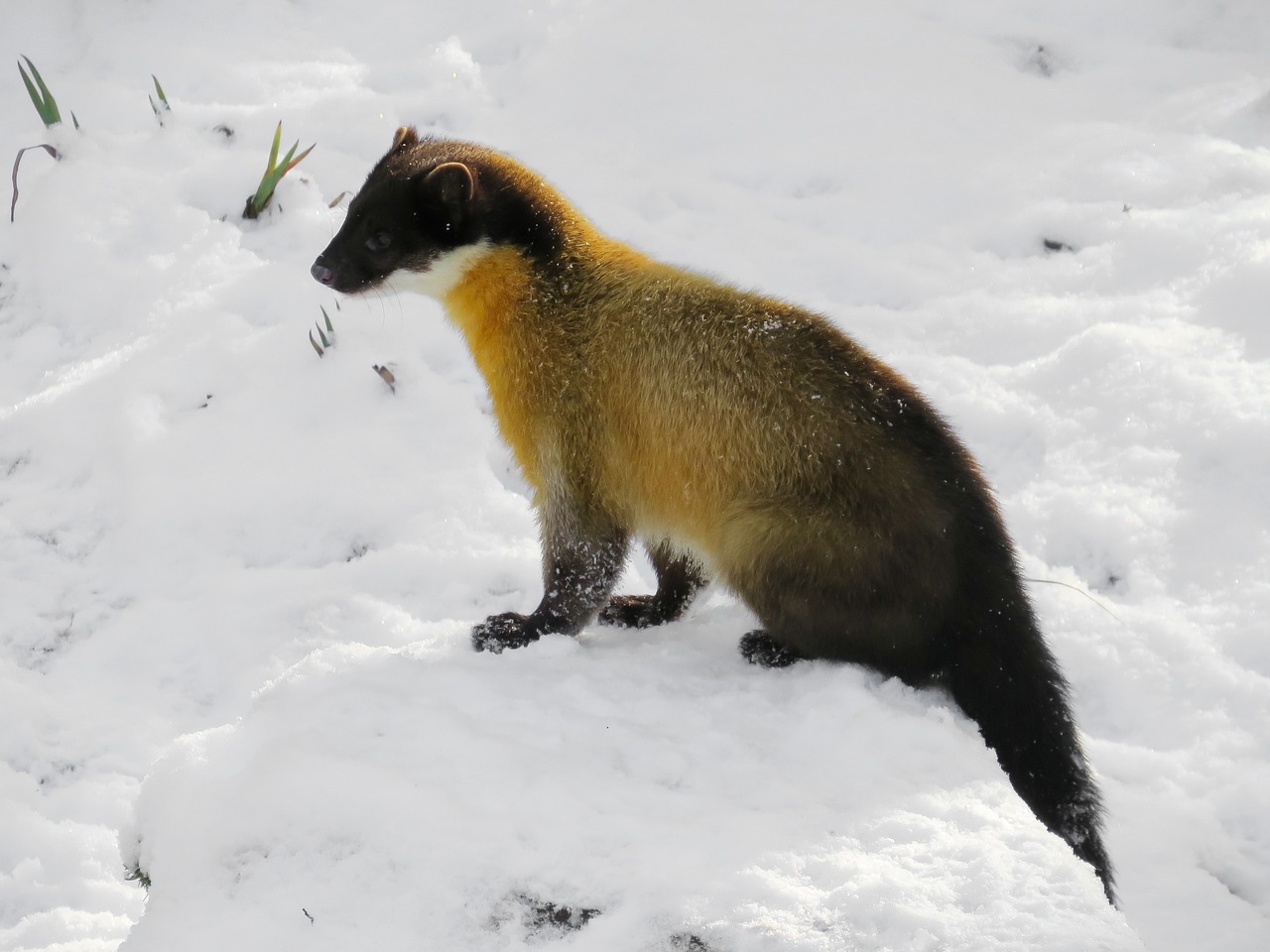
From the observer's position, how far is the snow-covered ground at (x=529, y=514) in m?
2.81

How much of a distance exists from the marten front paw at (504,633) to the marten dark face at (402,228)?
1.31 meters

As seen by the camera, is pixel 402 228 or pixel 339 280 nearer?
pixel 402 228

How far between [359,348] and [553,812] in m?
3.80

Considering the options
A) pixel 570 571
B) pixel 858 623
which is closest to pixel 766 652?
pixel 858 623

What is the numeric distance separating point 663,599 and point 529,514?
1.10 meters

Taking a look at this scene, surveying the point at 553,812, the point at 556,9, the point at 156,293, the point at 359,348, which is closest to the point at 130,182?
the point at 156,293

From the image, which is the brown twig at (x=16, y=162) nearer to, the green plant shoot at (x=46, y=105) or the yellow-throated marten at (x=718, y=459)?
the green plant shoot at (x=46, y=105)

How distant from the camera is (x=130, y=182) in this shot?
679cm

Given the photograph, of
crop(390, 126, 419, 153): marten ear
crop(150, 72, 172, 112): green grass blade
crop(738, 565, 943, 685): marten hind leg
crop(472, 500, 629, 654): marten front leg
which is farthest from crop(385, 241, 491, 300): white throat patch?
crop(150, 72, 172, 112): green grass blade

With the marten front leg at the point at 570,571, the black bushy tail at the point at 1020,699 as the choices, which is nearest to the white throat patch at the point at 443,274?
the marten front leg at the point at 570,571

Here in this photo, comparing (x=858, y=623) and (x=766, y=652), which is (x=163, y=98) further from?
(x=858, y=623)

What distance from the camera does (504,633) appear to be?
166 inches

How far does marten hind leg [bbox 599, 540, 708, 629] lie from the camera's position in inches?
179

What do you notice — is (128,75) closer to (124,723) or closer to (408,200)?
(408,200)
